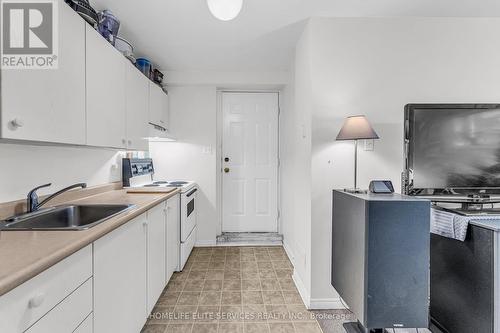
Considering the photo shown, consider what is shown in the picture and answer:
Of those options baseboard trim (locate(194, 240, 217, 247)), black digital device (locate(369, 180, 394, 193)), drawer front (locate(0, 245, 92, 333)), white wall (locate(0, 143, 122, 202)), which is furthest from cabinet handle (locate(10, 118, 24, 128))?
baseboard trim (locate(194, 240, 217, 247))

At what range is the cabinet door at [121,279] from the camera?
3.76 ft

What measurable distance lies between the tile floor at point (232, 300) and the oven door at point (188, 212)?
392 millimetres

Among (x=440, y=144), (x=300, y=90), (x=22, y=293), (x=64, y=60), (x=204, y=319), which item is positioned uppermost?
(x=300, y=90)

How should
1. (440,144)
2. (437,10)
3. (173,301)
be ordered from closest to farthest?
(440,144) < (437,10) < (173,301)

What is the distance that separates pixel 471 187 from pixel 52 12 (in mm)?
2837

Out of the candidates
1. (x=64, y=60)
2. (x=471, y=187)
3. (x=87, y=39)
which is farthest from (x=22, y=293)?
(x=471, y=187)

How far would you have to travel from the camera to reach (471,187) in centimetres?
177

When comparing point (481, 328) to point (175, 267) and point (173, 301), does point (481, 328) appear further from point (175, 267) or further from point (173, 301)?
point (175, 267)

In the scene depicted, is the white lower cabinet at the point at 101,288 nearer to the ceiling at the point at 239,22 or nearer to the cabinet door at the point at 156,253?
the cabinet door at the point at 156,253

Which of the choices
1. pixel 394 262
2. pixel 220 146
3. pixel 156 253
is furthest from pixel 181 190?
pixel 394 262

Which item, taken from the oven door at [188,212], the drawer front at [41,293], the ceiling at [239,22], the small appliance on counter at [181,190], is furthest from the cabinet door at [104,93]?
the oven door at [188,212]

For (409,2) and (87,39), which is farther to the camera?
(409,2)

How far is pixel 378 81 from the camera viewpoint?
1973mm

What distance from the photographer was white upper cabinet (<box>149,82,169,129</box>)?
2627 mm
